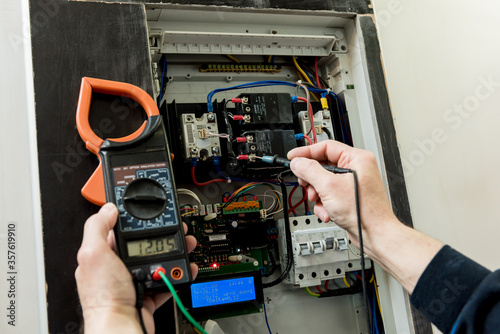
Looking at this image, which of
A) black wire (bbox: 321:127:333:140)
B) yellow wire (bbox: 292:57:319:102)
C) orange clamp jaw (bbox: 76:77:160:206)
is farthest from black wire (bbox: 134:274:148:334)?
yellow wire (bbox: 292:57:319:102)

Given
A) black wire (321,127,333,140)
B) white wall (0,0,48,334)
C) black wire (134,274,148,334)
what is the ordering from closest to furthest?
black wire (134,274,148,334), white wall (0,0,48,334), black wire (321,127,333,140)

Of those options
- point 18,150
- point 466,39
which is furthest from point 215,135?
point 466,39

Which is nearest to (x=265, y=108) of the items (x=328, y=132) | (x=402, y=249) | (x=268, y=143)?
(x=268, y=143)

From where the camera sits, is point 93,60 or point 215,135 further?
point 215,135

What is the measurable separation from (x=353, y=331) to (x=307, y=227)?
46 cm

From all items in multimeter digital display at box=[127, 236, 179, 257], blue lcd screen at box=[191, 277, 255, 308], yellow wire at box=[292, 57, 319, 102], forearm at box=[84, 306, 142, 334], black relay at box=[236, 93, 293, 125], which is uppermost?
yellow wire at box=[292, 57, 319, 102]

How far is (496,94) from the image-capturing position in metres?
1.70

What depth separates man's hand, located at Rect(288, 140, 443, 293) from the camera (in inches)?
39.8

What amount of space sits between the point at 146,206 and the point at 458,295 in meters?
0.67

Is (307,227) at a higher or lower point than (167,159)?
lower

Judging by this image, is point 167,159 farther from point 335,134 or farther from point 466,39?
point 466,39

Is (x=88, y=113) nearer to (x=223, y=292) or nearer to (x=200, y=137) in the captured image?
(x=200, y=137)

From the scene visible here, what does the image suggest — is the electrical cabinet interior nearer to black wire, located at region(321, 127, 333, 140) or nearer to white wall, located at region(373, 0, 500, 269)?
black wire, located at region(321, 127, 333, 140)

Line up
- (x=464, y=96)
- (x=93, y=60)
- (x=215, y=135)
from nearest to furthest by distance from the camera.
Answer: (x=93, y=60) → (x=215, y=135) → (x=464, y=96)
